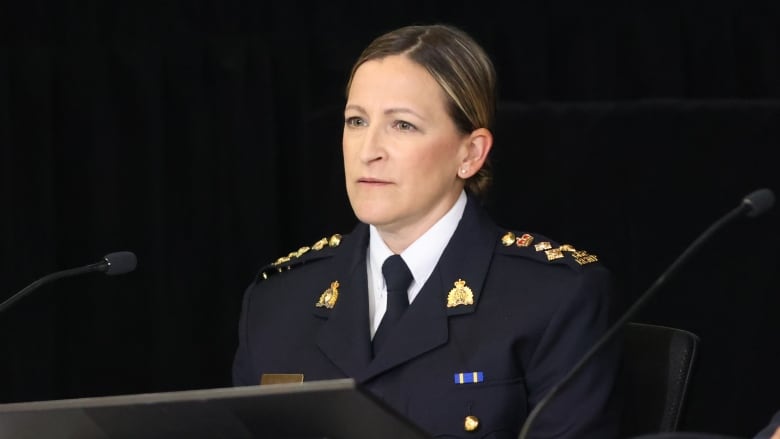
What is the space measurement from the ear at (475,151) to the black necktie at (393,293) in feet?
0.60

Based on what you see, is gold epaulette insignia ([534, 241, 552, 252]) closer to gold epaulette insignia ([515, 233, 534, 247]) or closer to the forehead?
gold epaulette insignia ([515, 233, 534, 247])

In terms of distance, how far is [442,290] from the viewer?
2.23 metres

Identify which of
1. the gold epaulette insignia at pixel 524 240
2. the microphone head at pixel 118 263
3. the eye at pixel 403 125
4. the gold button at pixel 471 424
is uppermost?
the eye at pixel 403 125

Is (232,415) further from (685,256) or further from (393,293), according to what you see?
(393,293)

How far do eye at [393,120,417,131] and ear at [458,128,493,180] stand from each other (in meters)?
0.12

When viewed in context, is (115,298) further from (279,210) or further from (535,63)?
(535,63)

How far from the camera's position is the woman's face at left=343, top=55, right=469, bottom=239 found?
2195 mm

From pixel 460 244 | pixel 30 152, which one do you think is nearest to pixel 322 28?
pixel 30 152

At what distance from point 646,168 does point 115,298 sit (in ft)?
4.62

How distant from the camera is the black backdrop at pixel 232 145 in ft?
11.1

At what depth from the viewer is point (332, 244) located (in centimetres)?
250

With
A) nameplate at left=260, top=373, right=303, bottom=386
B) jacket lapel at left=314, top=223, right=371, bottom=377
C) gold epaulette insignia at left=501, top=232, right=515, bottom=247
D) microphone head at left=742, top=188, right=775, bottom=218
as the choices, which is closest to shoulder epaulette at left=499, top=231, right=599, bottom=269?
gold epaulette insignia at left=501, top=232, right=515, bottom=247

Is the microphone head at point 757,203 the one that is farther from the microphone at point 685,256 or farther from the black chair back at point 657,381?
the black chair back at point 657,381

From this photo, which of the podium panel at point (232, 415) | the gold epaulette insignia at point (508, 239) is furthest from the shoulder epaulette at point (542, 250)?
the podium panel at point (232, 415)
